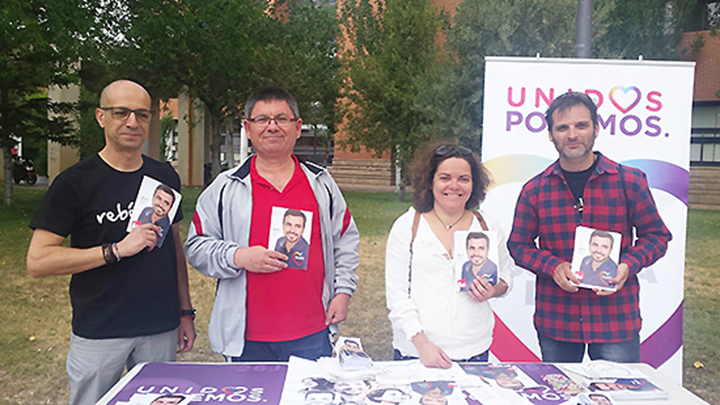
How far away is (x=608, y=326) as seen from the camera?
2.40 m

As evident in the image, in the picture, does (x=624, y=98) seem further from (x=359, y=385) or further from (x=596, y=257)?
(x=359, y=385)

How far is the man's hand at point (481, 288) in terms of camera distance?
2.05 metres

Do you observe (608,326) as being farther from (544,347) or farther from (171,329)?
(171,329)

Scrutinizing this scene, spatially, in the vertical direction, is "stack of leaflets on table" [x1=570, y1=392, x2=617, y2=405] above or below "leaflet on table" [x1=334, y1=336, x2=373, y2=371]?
below

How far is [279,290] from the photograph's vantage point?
226 cm

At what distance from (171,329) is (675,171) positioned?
10.4 ft

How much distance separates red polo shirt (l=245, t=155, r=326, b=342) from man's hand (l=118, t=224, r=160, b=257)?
427 millimetres

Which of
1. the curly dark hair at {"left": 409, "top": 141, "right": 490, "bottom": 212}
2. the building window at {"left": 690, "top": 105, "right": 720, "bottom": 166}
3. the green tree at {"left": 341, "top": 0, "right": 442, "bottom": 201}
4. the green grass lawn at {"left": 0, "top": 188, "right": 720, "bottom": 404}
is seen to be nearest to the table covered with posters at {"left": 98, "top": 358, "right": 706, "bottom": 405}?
the curly dark hair at {"left": 409, "top": 141, "right": 490, "bottom": 212}

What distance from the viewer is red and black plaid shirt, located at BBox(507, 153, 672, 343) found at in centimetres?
236

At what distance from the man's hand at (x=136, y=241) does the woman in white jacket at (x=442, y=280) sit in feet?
3.05

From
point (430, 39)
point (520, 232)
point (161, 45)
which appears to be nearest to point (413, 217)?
point (520, 232)

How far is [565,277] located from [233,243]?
1.40 metres

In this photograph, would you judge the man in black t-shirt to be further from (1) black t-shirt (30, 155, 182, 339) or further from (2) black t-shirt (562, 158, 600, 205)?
(2) black t-shirt (562, 158, 600, 205)

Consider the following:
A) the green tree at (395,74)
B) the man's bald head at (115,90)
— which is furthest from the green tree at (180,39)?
the man's bald head at (115,90)
